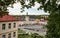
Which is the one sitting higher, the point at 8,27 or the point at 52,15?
the point at 52,15

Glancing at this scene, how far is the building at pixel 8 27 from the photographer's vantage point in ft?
33.9

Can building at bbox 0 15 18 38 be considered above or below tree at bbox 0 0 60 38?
below

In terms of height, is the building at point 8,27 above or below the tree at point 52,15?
below

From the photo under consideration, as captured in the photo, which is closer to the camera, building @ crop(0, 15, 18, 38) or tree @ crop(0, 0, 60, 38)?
tree @ crop(0, 0, 60, 38)

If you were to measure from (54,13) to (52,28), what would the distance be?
227 millimetres

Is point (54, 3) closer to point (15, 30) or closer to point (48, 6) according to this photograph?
point (48, 6)

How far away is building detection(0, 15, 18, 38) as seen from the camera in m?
10.3

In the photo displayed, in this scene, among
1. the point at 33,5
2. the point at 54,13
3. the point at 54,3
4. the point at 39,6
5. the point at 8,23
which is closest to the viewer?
the point at 54,13

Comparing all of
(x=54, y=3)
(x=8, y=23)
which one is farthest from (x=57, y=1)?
(x=8, y=23)

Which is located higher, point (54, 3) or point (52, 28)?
point (54, 3)

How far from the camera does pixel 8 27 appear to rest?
10820mm

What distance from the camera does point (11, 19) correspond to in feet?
36.8

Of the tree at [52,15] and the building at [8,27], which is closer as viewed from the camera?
the tree at [52,15]

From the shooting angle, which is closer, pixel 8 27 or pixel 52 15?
pixel 52 15
